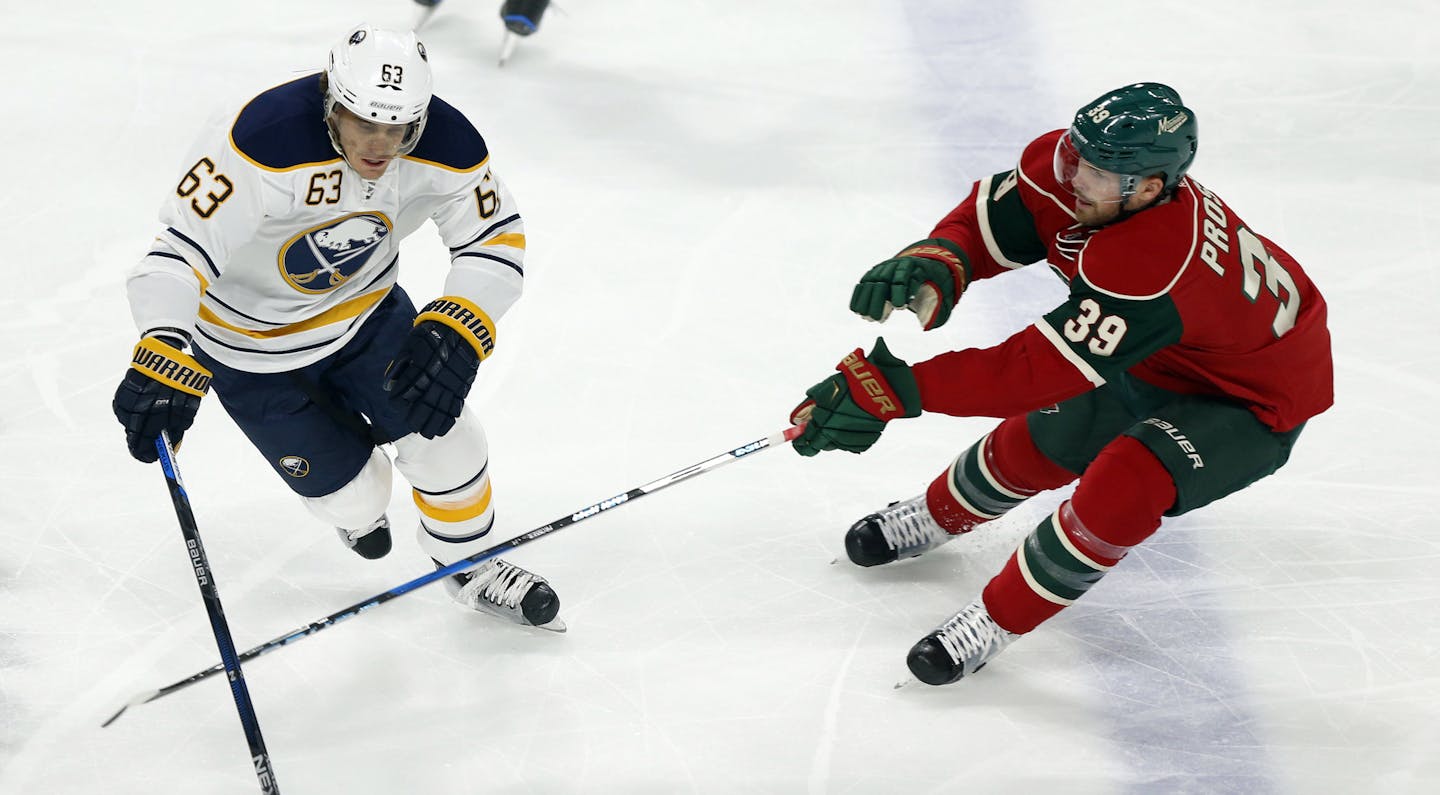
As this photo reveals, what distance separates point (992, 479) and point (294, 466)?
Result: 1345 mm

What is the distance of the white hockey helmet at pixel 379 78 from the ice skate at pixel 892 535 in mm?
1268

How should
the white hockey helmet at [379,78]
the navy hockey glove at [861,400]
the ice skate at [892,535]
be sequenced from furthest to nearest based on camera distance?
the ice skate at [892,535]
the navy hockey glove at [861,400]
the white hockey helmet at [379,78]

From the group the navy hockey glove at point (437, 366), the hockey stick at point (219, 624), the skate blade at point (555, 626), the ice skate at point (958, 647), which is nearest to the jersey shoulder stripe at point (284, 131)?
the navy hockey glove at point (437, 366)

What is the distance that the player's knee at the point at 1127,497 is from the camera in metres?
2.41

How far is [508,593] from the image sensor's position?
2.70 metres

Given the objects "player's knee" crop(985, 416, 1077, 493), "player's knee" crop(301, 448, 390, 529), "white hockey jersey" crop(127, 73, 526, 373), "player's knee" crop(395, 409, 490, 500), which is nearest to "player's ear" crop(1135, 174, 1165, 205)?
"player's knee" crop(985, 416, 1077, 493)

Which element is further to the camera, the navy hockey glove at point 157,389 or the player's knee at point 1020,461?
the player's knee at point 1020,461

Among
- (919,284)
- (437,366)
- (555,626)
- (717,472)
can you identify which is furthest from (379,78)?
(717,472)

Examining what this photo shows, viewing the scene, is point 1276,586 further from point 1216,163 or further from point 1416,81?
point 1416,81

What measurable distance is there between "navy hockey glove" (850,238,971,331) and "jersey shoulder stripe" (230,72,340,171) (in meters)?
0.95

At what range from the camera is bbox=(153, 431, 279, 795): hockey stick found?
220 centimetres

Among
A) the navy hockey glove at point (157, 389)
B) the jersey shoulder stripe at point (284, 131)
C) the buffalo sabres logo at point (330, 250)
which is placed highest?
the jersey shoulder stripe at point (284, 131)

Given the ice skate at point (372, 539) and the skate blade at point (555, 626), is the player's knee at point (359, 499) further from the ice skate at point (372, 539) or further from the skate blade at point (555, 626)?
the skate blade at point (555, 626)

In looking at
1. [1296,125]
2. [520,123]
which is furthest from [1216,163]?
[520,123]
